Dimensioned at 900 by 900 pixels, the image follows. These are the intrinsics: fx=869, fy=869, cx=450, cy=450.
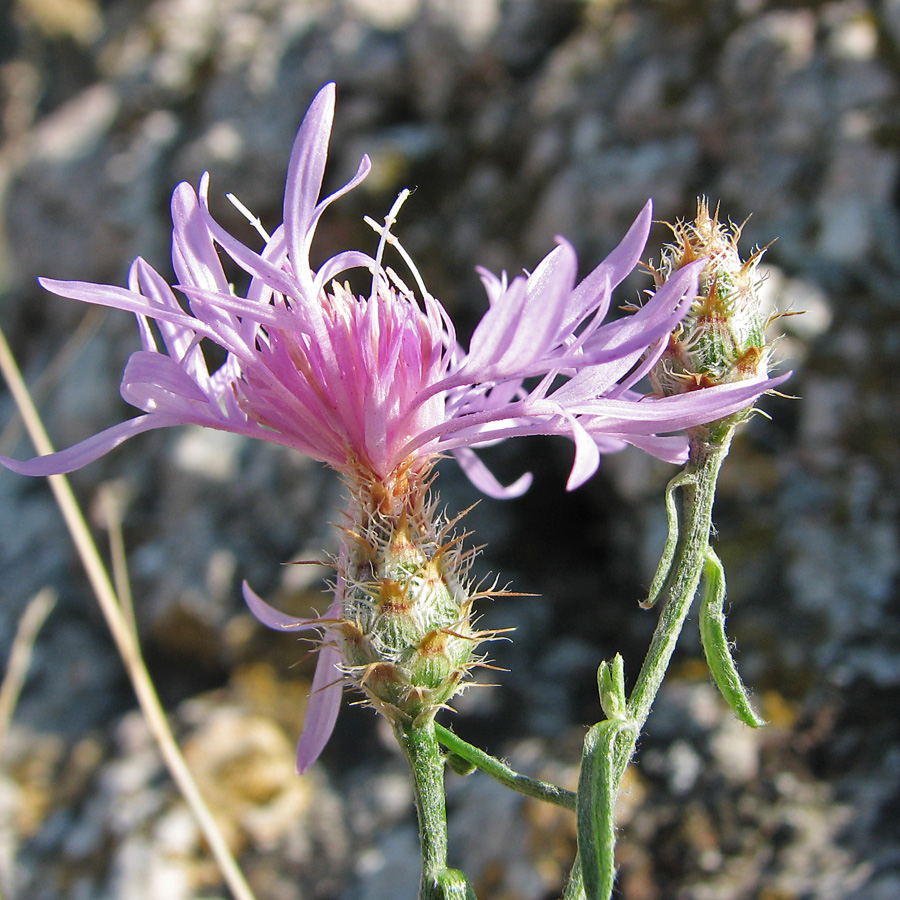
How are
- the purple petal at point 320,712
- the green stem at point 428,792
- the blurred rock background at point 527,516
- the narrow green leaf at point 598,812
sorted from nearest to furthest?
the narrow green leaf at point 598,812 → the green stem at point 428,792 → the purple petal at point 320,712 → the blurred rock background at point 527,516

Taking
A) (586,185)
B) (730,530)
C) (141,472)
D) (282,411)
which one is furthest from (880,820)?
(141,472)

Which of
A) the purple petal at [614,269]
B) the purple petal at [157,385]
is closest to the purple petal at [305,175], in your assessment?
the purple petal at [157,385]

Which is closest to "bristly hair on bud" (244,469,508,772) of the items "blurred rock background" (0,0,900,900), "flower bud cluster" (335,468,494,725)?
"flower bud cluster" (335,468,494,725)

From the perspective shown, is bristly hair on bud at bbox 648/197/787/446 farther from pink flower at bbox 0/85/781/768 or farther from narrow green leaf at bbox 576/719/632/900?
narrow green leaf at bbox 576/719/632/900

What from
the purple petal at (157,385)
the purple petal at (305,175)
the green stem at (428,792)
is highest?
the purple petal at (305,175)

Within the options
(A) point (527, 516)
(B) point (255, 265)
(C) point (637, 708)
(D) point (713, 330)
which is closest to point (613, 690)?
(C) point (637, 708)

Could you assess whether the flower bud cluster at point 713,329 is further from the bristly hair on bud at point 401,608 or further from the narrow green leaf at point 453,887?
the narrow green leaf at point 453,887
